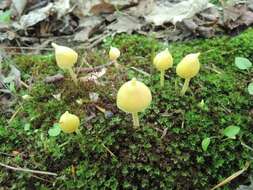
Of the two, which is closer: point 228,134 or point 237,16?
point 228,134

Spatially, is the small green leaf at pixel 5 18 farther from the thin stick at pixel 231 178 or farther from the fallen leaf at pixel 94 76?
the thin stick at pixel 231 178

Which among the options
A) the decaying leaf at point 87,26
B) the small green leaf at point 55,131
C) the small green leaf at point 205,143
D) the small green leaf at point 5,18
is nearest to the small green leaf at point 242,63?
the small green leaf at point 205,143

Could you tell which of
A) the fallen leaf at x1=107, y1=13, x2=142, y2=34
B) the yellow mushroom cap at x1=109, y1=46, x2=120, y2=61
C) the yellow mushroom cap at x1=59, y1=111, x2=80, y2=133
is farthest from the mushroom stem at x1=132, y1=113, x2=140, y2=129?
the fallen leaf at x1=107, y1=13, x2=142, y2=34

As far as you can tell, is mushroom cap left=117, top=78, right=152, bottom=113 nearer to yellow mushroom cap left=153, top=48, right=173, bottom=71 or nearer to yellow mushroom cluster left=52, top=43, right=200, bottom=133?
yellow mushroom cluster left=52, top=43, right=200, bottom=133

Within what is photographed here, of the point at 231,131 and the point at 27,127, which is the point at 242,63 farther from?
the point at 27,127

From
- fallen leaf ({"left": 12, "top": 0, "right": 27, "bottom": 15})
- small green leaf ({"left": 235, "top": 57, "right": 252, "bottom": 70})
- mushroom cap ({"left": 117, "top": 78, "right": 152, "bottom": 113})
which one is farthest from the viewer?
fallen leaf ({"left": 12, "top": 0, "right": 27, "bottom": 15})

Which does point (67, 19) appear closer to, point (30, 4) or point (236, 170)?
point (30, 4)

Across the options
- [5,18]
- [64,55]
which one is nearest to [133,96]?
[64,55]
